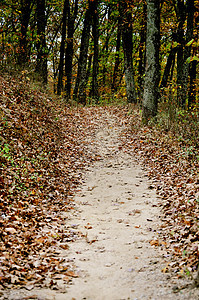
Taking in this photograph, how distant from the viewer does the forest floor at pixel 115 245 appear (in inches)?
152

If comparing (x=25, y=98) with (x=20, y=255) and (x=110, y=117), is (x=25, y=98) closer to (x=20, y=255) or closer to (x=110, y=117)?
(x=110, y=117)

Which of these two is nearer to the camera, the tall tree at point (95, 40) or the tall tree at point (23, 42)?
the tall tree at point (23, 42)

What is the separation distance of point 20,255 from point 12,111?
635cm

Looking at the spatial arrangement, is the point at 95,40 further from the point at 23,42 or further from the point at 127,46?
the point at 23,42

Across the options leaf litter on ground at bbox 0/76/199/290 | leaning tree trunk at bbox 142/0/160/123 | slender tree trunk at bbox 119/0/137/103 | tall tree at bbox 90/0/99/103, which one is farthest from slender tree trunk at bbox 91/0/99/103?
leaf litter on ground at bbox 0/76/199/290

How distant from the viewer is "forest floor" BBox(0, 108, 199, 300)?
12.7 ft

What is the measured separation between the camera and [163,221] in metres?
6.20

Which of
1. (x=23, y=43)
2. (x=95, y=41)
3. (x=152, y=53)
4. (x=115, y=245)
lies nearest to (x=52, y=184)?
(x=115, y=245)

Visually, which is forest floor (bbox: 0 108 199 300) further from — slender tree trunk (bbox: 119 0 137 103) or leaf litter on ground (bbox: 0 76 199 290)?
slender tree trunk (bbox: 119 0 137 103)

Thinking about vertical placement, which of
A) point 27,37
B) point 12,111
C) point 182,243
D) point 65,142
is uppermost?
point 27,37

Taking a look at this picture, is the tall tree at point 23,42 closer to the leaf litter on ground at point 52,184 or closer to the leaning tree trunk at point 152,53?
the leaf litter on ground at point 52,184

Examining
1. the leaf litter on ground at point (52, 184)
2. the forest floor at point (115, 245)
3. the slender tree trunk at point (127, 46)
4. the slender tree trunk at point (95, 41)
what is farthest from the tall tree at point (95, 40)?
the forest floor at point (115, 245)

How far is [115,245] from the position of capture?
5.44m

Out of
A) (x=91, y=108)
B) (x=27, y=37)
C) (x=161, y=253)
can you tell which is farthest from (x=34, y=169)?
(x=91, y=108)
